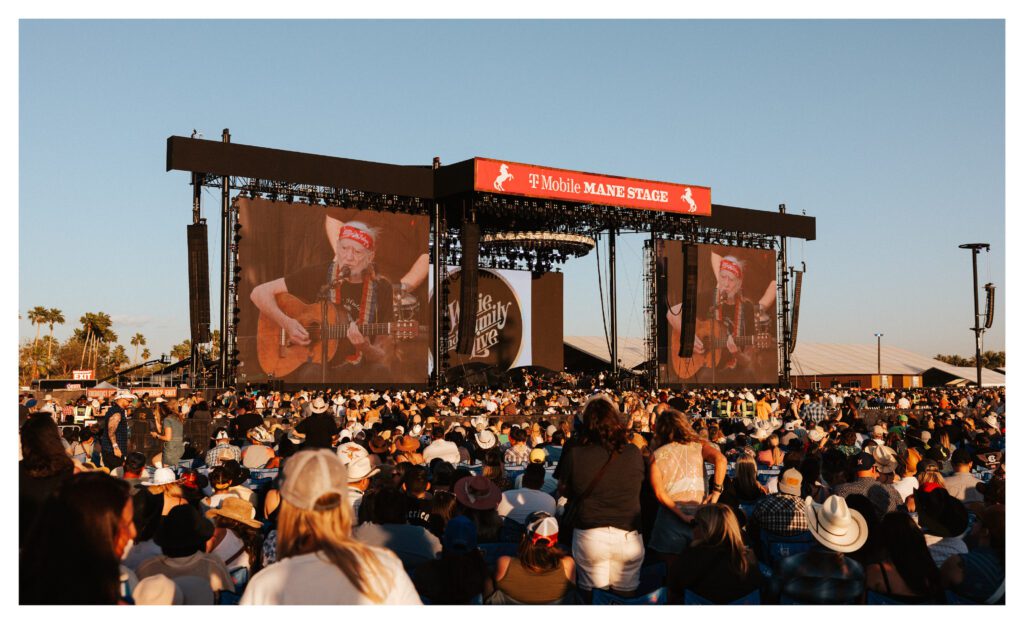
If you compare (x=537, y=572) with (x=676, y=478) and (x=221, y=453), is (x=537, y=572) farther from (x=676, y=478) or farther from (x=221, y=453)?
(x=221, y=453)

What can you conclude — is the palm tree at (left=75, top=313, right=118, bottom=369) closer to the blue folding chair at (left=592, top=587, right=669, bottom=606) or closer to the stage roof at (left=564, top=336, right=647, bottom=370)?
the stage roof at (left=564, top=336, right=647, bottom=370)

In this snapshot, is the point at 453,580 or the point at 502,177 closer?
the point at 453,580

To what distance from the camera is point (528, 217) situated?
4619cm

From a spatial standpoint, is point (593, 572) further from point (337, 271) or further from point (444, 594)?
point (337, 271)

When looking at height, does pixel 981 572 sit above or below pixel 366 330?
below

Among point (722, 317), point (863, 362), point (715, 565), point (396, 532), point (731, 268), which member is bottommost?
point (863, 362)

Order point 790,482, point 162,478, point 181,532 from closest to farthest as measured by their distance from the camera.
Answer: point 181,532 < point 162,478 < point 790,482

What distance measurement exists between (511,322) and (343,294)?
12.8 m

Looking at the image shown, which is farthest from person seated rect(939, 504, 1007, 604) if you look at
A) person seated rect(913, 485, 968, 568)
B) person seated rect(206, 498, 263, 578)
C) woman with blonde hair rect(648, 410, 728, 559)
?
person seated rect(206, 498, 263, 578)

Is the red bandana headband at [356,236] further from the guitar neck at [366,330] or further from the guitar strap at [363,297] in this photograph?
the guitar neck at [366,330]

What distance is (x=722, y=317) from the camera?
167 feet

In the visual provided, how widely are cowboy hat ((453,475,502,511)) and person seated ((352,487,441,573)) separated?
5.04 feet

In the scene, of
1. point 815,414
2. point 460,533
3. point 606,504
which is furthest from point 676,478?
point 815,414

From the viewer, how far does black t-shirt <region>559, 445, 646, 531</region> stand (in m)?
5.38
